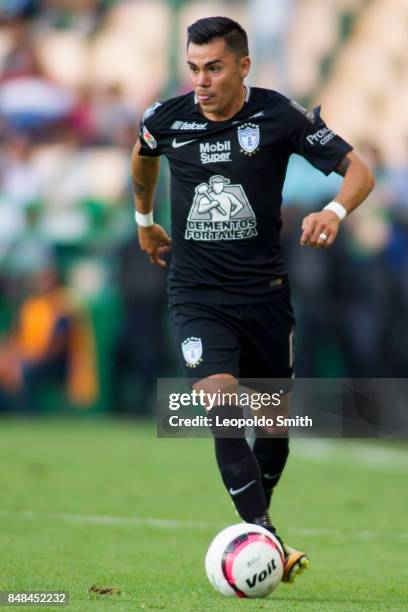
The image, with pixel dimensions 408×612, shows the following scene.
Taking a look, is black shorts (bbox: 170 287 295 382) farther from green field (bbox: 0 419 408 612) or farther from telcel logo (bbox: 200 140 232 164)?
green field (bbox: 0 419 408 612)

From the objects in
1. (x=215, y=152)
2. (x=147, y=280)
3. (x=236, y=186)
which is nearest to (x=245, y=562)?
(x=236, y=186)

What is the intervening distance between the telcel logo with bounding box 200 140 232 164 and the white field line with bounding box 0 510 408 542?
262 cm

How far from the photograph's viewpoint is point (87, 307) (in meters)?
15.6

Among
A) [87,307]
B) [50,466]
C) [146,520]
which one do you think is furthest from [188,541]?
[87,307]

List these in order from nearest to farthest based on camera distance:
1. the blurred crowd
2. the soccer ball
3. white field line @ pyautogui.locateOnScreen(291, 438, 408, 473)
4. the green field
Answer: the soccer ball, the green field, white field line @ pyautogui.locateOnScreen(291, 438, 408, 473), the blurred crowd

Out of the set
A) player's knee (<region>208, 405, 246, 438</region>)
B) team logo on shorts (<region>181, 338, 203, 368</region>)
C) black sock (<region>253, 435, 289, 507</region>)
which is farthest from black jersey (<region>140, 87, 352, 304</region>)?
black sock (<region>253, 435, 289, 507</region>)

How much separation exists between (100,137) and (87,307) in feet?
7.87

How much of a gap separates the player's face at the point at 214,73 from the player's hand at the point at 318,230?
764 mm

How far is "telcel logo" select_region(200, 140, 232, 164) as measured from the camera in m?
6.19

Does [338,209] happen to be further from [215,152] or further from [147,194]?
[147,194]

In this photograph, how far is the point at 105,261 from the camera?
51.1 feet

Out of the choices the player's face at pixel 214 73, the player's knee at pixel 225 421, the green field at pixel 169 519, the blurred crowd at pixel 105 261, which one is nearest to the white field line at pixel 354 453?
the green field at pixel 169 519

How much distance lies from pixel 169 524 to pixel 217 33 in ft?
10.7

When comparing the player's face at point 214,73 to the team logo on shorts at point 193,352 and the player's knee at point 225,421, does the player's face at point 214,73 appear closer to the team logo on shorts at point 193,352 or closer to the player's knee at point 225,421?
the team logo on shorts at point 193,352
